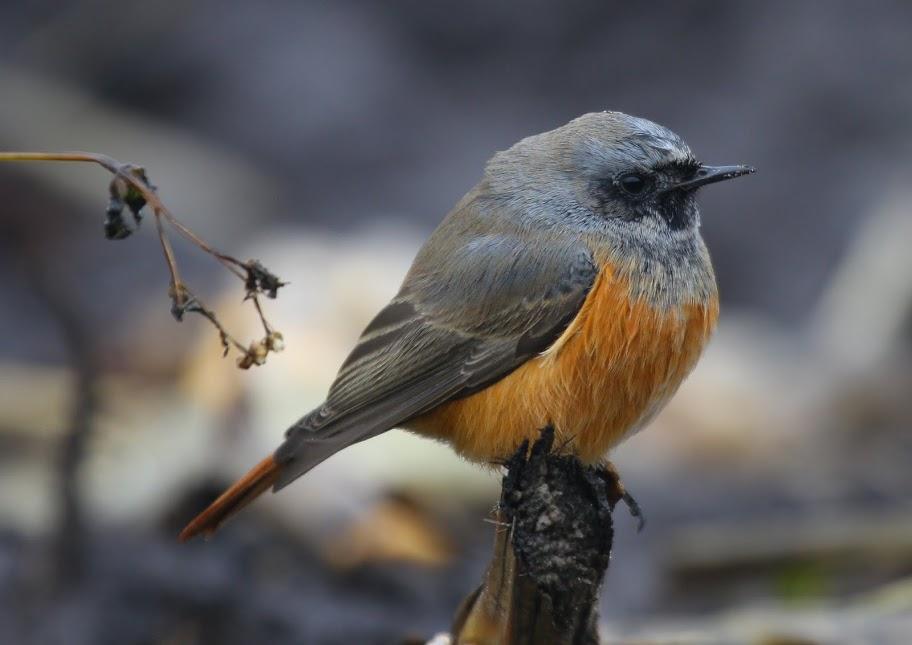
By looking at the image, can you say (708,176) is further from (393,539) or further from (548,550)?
(393,539)

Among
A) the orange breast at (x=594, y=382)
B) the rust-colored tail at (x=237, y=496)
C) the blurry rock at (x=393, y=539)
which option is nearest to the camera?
the orange breast at (x=594, y=382)

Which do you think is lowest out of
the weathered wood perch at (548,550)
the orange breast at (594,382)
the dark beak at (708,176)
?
the weathered wood perch at (548,550)

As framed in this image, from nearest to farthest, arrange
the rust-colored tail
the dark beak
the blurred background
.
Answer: the rust-colored tail, the dark beak, the blurred background

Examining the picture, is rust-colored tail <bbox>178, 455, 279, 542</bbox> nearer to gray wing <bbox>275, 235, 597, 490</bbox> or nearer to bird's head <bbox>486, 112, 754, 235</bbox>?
gray wing <bbox>275, 235, 597, 490</bbox>

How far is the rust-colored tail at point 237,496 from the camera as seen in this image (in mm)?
4871

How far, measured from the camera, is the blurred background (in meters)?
6.07

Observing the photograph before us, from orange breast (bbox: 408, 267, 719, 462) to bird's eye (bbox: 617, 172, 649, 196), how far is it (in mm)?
404

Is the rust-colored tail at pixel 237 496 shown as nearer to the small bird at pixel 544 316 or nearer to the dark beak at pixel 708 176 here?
the small bird at pixel 544 316

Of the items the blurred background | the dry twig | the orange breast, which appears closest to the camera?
the dry twig

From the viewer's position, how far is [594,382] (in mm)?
4758

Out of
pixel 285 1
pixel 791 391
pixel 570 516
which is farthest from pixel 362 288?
pixel 570 516

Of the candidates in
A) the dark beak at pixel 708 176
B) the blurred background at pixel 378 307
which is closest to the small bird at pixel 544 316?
the dark beak at pixel 708 176

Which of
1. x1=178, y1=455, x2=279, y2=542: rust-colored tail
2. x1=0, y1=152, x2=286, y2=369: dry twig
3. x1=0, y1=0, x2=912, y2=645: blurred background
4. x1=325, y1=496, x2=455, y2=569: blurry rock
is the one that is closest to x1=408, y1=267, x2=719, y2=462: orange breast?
x1=178, y1=455, x2=279, y2=542: rust-colored tail

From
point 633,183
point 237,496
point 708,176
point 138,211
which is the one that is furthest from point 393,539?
point 138,211
